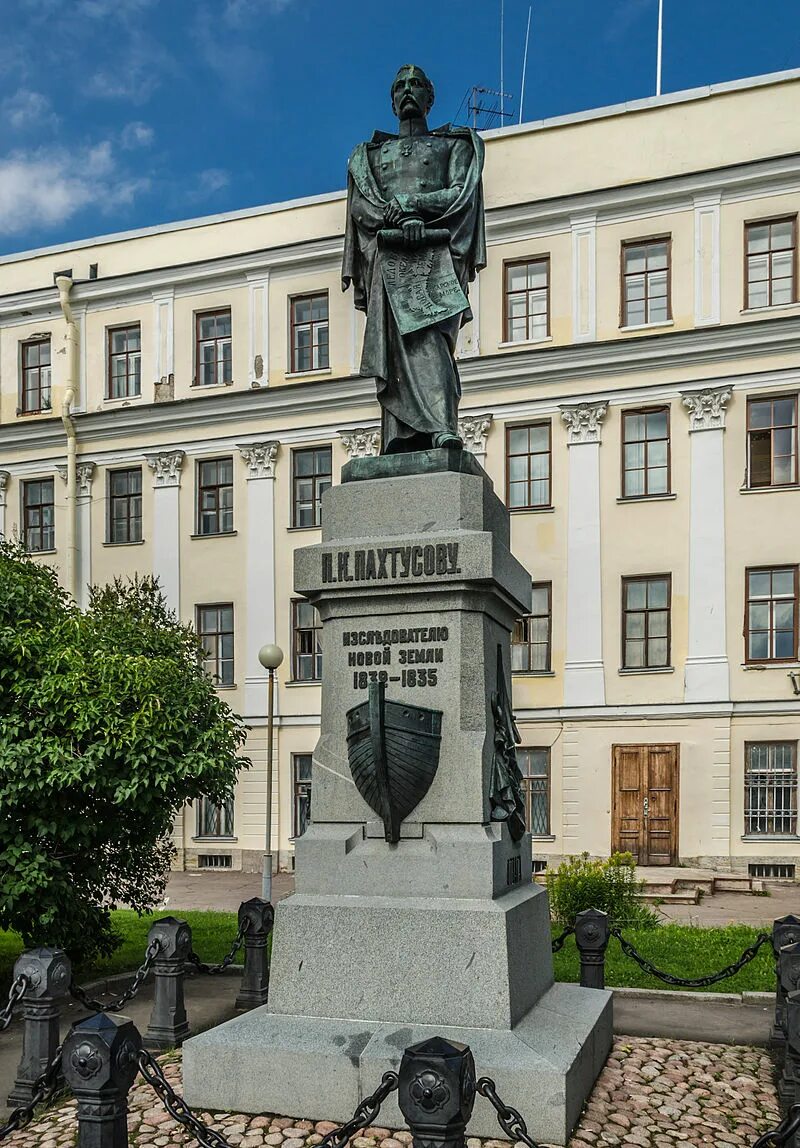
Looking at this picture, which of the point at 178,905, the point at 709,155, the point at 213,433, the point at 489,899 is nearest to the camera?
the point at 489,899

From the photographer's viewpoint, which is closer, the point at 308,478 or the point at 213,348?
the point at 308,478

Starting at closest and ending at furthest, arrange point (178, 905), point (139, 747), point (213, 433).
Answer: point (139, 747) → point (178, 905) → point (213, 433)

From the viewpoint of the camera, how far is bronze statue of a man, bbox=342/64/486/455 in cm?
725

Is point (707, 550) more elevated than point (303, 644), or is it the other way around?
point (707, 550)

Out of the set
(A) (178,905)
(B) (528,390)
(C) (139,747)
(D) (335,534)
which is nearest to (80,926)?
(C) (139,747)

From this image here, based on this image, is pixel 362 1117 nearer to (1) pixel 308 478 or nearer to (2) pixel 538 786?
(2) pixel 538 786

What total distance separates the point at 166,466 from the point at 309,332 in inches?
192

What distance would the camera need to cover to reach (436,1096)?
13.0ft

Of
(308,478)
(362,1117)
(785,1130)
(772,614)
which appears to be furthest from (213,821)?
(785,1130)

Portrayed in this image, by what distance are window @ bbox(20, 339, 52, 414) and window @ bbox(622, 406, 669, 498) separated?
1530 cm

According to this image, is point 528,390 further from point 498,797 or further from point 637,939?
point 498,797

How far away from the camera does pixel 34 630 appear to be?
10.8 metres

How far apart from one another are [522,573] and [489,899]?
220 cm

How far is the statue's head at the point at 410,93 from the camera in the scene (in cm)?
745
